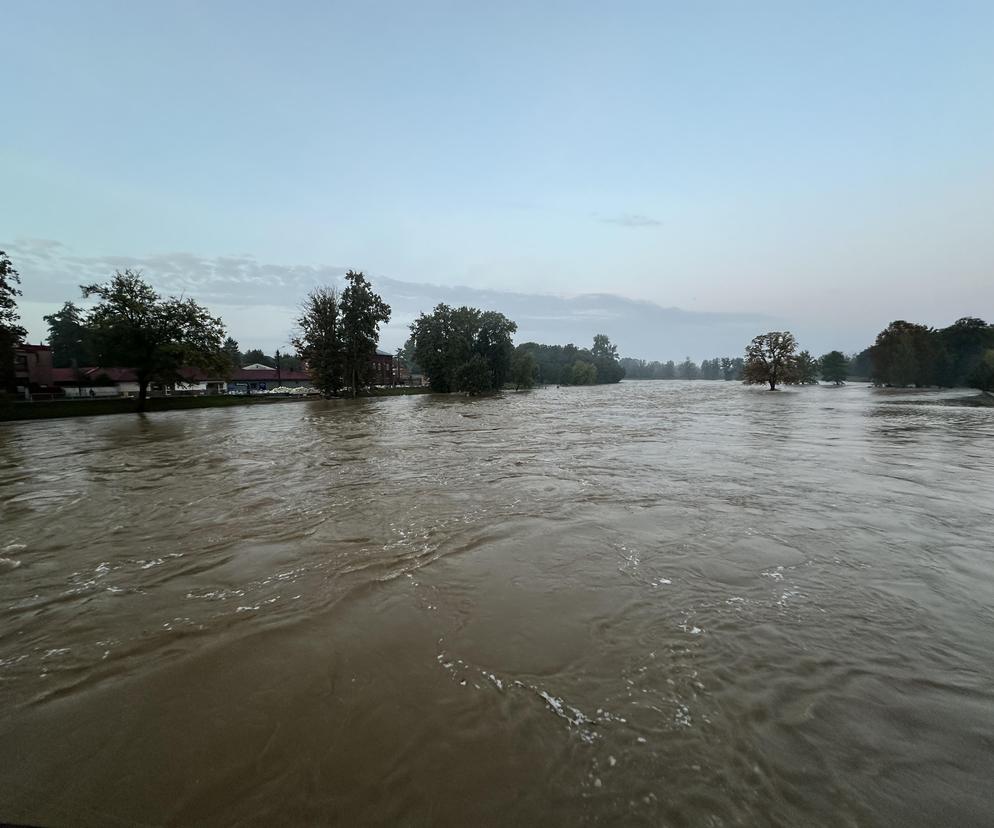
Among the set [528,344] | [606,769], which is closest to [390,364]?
[528,344]

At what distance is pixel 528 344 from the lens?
15975 cm

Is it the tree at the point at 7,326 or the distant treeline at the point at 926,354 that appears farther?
the distant treeline at the point at 926,354

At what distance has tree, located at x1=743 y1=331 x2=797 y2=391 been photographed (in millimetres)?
67000

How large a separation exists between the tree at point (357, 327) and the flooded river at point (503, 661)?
5081cm

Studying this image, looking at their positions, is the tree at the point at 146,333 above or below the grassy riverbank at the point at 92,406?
above

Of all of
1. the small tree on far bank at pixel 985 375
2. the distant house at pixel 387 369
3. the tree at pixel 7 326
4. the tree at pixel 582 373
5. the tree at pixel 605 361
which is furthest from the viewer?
the tree at pixel 605 361

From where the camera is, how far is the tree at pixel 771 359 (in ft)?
220

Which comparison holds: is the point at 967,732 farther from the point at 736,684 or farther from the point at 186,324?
the point at 186,324

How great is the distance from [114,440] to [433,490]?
19697mm

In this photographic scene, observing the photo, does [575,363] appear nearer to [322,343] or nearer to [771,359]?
[771,359]

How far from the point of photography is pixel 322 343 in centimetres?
5534

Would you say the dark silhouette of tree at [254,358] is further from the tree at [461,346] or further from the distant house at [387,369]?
the tree at [461,346]

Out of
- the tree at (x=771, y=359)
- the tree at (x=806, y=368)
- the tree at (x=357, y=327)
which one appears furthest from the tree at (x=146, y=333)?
the tree at (x=806, y=368)

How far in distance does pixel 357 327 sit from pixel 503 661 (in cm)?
5826
